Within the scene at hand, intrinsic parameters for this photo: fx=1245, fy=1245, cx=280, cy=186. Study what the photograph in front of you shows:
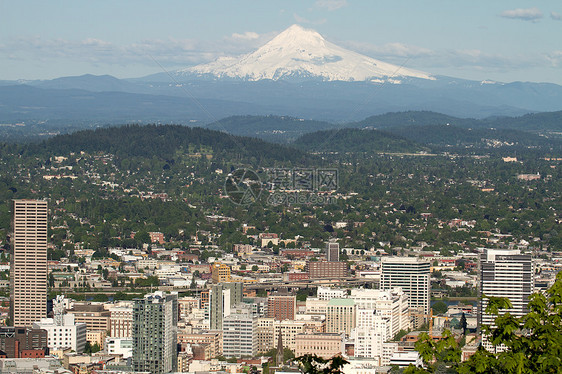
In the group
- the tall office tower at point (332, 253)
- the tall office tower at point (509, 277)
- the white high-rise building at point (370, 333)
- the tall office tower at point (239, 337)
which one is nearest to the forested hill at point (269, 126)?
the tall office tower at point (332, 253)

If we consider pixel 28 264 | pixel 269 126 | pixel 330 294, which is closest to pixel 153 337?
pixel 28 264

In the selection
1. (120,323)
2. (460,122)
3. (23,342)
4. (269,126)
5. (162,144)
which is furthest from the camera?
(460,122)

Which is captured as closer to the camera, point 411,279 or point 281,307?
point 281,307

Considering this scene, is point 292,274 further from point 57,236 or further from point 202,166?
point 202,166

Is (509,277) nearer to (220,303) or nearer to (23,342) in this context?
(220,303)

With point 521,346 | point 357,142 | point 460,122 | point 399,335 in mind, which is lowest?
point 399,335

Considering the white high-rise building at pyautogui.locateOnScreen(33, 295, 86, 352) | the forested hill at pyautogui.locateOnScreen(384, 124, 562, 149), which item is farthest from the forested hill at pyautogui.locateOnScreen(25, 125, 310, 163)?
the white high-rise building at pyautogui.locateOnScreen(33, 295, 86, 352)
